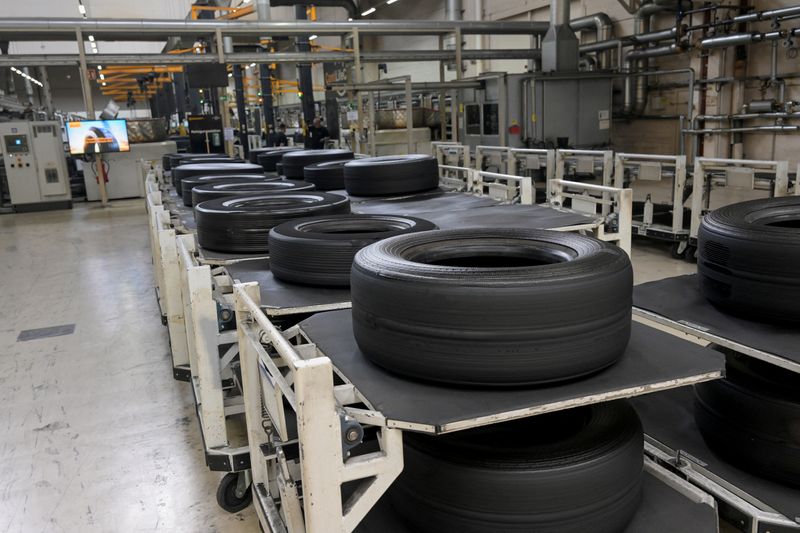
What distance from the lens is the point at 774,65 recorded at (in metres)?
8.07

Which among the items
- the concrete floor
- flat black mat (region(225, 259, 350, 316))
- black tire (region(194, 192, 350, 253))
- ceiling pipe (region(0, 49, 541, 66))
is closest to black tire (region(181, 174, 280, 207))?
the concrete floor

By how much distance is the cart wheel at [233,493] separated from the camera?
265cm

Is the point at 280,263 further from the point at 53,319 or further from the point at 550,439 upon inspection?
the point at 53,319

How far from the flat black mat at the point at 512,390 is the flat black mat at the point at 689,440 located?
0.64 meters

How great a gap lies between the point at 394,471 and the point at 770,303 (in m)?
1.46

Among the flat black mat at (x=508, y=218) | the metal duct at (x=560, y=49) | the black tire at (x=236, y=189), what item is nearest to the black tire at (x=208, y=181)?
the black tire at (x=236, y=189)

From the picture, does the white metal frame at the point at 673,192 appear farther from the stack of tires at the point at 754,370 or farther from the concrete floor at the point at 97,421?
the concrete floor at the point at 97,421

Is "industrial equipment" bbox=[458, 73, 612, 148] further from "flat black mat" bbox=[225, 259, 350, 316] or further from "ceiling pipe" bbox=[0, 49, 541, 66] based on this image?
"flat black mat" bbox=[225, 259, 350, 316]

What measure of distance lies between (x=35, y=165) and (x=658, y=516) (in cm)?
1238

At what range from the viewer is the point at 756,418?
2.14 metres

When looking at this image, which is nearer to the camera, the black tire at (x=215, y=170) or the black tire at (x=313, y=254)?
the black tire at (x=313, y=254)

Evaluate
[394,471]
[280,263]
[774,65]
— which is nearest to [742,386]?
[394,471]

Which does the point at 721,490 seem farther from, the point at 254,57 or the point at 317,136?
the point at 317,136

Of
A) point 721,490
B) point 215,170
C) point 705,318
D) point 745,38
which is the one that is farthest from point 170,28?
point 721,490
